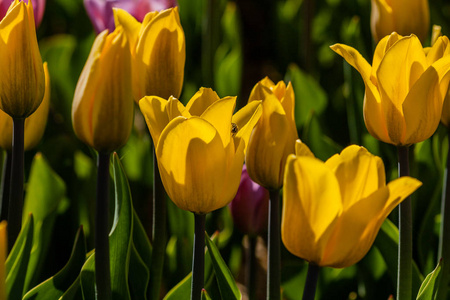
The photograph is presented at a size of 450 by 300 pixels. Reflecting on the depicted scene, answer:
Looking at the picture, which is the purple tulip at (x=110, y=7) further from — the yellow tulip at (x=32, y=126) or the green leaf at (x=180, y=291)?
the green leaf at (x=180, y=291)

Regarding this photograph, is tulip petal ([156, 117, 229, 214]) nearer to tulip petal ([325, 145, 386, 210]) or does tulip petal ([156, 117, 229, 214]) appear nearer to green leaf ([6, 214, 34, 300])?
tulip petal ([325, 145, 386, 210])

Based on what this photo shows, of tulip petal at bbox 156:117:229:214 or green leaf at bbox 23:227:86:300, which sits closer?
tulip petal at bbox 156:117:229:214

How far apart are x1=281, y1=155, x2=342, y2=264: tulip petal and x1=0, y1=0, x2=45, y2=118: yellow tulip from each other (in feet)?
1.13

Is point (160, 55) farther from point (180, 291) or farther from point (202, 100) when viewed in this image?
point (180, 291)

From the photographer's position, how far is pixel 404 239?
0.86 m

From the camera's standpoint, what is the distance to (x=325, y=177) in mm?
608

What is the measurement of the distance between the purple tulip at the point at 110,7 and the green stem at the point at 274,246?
64cm

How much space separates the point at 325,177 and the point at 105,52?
0.90 ft

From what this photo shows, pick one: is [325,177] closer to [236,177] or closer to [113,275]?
[236,177]

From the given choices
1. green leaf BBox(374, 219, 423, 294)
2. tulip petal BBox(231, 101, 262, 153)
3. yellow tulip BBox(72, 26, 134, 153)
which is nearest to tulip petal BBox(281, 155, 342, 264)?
tulip petal BBox(231, 101, 262, 153)

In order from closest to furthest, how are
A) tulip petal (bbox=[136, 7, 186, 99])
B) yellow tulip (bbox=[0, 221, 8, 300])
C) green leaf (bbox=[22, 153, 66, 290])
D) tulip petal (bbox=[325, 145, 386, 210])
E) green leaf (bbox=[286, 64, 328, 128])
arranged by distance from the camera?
1. yellow tulip (bbox=[0, 221, 8, 300])
2. tulip petal (bbox=[325, 145, 386, 210])
3. tulip petal (bbox=[136, 7, 186, 99])
4. green leaf (bbox=[22, 153, 66, 290])
5. green leaf (bbox=[286, 64, 328, 128])

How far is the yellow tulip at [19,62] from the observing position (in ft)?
2.56

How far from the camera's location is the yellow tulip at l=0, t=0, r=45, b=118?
78cm

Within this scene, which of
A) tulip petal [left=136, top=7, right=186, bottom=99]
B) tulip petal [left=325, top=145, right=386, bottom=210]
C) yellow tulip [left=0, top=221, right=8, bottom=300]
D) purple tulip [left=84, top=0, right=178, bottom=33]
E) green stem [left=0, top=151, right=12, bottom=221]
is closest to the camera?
yellow tulip [left=0, top=221, right=8, bottom=300]
